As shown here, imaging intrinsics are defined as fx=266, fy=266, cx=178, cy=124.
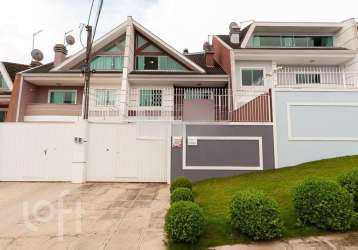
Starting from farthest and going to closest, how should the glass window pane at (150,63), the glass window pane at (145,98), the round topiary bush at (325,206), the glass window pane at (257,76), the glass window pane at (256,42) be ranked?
the glass window pane at (256,42)
the glass window pane at (150,63)
the glass window pane at (257,76)
the glass window pane at (145,98)
the round topiary bush at (325,206)

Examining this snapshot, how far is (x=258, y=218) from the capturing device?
4.61 m

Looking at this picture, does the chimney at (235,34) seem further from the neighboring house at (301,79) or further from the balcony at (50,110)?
the balcony at (50,110)

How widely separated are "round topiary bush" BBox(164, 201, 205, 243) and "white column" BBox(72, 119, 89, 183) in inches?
279

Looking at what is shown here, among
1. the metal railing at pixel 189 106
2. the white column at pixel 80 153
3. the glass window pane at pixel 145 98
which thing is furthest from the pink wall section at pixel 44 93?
the white column at pixel 80 153

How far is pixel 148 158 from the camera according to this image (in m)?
11.0

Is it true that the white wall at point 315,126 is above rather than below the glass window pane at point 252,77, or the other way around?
below

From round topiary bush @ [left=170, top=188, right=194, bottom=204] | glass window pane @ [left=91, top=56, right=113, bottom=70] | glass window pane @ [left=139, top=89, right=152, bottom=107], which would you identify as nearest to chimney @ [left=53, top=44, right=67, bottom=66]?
glass window pane @ [left=91, top=56, right=113, bottom=70]

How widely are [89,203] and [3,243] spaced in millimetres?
2786

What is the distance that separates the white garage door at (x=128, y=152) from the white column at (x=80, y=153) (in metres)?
0.22

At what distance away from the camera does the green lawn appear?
16.0 feet

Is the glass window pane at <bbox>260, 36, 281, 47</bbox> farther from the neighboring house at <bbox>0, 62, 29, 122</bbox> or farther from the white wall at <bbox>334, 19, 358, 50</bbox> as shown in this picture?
the neighboring house at <bbox>0, 62, 29, 122</bbox>

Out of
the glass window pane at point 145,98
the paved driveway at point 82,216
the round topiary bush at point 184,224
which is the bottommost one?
the paved driveway at point 82,216

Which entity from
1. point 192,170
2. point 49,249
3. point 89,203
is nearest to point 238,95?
point 192,170

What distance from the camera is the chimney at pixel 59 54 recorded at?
21.0 m
